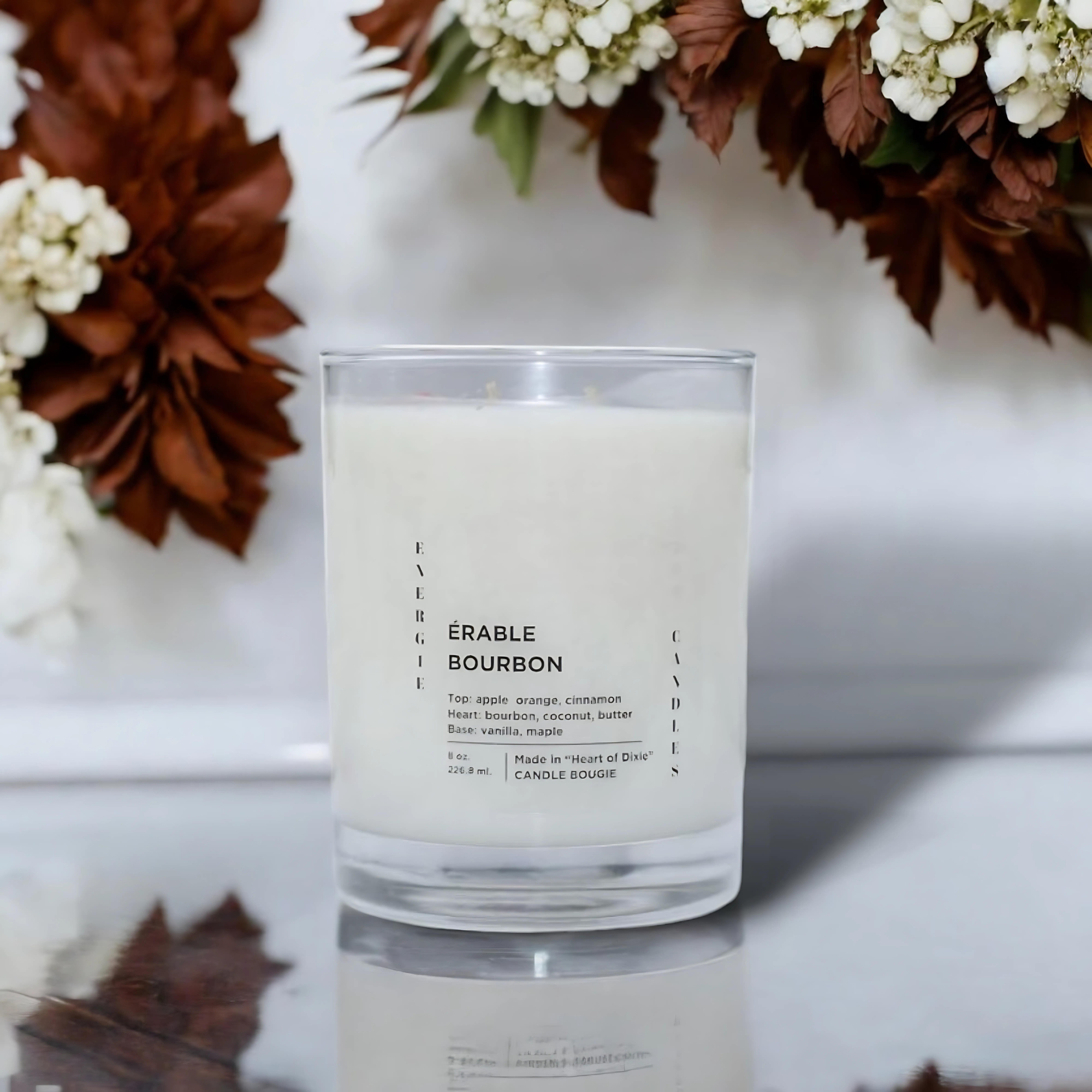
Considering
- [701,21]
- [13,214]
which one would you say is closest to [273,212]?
[13,214]

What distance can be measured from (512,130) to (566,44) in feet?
0.36

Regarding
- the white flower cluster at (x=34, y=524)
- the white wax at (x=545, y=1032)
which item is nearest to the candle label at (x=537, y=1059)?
the white wax at (x=545, y=1032)

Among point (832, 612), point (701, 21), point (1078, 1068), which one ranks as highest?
point (701, 21)

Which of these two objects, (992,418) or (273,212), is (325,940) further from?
(992,418)

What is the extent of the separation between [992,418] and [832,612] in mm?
134

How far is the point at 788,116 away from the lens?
63cm

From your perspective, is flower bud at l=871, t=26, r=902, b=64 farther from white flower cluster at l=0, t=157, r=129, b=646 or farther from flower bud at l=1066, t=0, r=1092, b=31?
white flower cluster at l=0, t=157, r=129, b=646

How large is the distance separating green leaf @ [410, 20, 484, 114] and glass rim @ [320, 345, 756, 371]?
0.23m

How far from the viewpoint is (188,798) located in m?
0.69

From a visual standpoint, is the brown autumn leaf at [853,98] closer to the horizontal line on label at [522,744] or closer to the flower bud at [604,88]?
the flower bud at [604,88]

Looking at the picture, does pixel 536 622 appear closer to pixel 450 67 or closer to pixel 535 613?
pixel 535 613

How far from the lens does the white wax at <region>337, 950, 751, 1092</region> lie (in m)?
0.38

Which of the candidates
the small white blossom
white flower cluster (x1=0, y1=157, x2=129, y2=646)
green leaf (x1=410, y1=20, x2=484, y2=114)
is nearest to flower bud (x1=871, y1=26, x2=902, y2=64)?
the small white blossom

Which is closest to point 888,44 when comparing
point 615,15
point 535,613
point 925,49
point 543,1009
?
point 925,49
